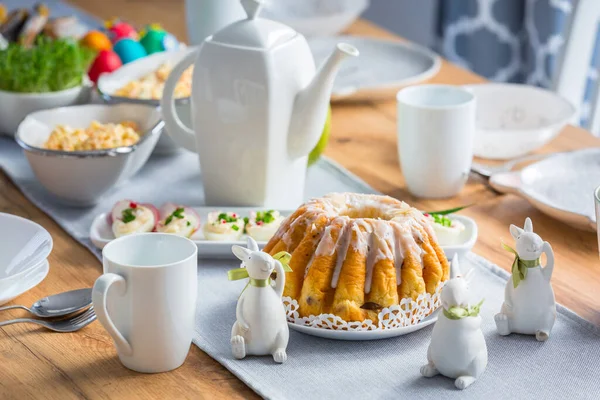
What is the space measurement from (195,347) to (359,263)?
21cm

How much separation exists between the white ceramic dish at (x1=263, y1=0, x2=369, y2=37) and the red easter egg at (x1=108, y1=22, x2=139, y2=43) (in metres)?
0.35

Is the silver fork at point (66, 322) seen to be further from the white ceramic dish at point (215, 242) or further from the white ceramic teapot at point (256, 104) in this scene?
the white ceramic teapot at point (256, 104)

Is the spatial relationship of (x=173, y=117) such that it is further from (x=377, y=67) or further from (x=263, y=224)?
(x=377, y=67)

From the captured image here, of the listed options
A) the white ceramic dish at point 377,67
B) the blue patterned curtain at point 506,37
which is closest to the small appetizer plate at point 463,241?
the white ceramic dish at point 377,67

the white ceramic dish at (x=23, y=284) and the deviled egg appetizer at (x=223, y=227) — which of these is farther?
the deviled egg appetizer at (x=223, y=227)

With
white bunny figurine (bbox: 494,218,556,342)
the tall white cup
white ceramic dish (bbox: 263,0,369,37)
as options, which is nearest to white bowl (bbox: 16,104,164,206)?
the tall white cup

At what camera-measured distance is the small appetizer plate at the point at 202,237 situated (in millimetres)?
1212

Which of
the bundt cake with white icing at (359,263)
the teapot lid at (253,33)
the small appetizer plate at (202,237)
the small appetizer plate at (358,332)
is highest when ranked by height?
the teapot lid at (253,33)

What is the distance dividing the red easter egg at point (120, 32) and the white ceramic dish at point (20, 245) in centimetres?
89

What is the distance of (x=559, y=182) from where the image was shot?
141 centimetres

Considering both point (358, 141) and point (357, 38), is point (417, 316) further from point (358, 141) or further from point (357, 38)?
point (357, 38)

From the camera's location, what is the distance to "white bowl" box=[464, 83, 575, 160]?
1.52 meters

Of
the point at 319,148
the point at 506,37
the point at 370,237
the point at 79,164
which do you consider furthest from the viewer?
the point at 506,37

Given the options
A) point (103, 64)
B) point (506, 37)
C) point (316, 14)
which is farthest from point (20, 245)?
point (506, 37)
